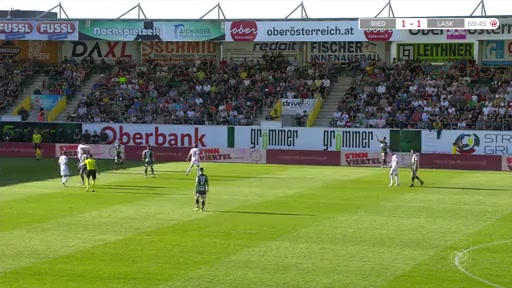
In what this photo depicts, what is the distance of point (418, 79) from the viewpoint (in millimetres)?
60062

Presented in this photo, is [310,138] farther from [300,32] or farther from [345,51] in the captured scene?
[345,51]

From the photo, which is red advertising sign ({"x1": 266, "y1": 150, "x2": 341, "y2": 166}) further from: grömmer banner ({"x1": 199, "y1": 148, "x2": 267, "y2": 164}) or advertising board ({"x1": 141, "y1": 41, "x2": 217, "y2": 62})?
advertising board ({"x1": 141, "y1": 41, "x2": 217, "y2": 62})

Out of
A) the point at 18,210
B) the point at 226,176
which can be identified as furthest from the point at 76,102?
the point at 18,210

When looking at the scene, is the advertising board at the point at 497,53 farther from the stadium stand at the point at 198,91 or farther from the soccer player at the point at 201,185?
the soccer player at the point at 201,185

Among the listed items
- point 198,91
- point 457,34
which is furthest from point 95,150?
point 457,34

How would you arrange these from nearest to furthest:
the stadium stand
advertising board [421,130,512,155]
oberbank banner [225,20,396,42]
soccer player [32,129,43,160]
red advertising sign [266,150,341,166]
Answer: advertising board [421,130,512,155]
red advertising sign [266,150,341,166]
soccer player [32,129,43,160]
oberbank banner [225,20,396,42]
the stadium stand

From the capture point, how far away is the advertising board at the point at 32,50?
231 feet

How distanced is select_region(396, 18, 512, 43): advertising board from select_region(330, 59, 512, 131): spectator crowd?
170 cm

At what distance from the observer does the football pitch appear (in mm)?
21625

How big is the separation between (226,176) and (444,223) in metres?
18.5

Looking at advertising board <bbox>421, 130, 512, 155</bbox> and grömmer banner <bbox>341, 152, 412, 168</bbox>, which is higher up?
advertising board <bbox>421, 130, 512, 155</bbox>

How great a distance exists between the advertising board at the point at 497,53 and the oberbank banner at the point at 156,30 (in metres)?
17.6

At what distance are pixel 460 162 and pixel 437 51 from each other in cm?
1185

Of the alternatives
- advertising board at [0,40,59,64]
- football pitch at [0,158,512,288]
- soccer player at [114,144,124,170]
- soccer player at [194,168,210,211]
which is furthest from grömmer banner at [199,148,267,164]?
soccer player at [194,168,210,211]
